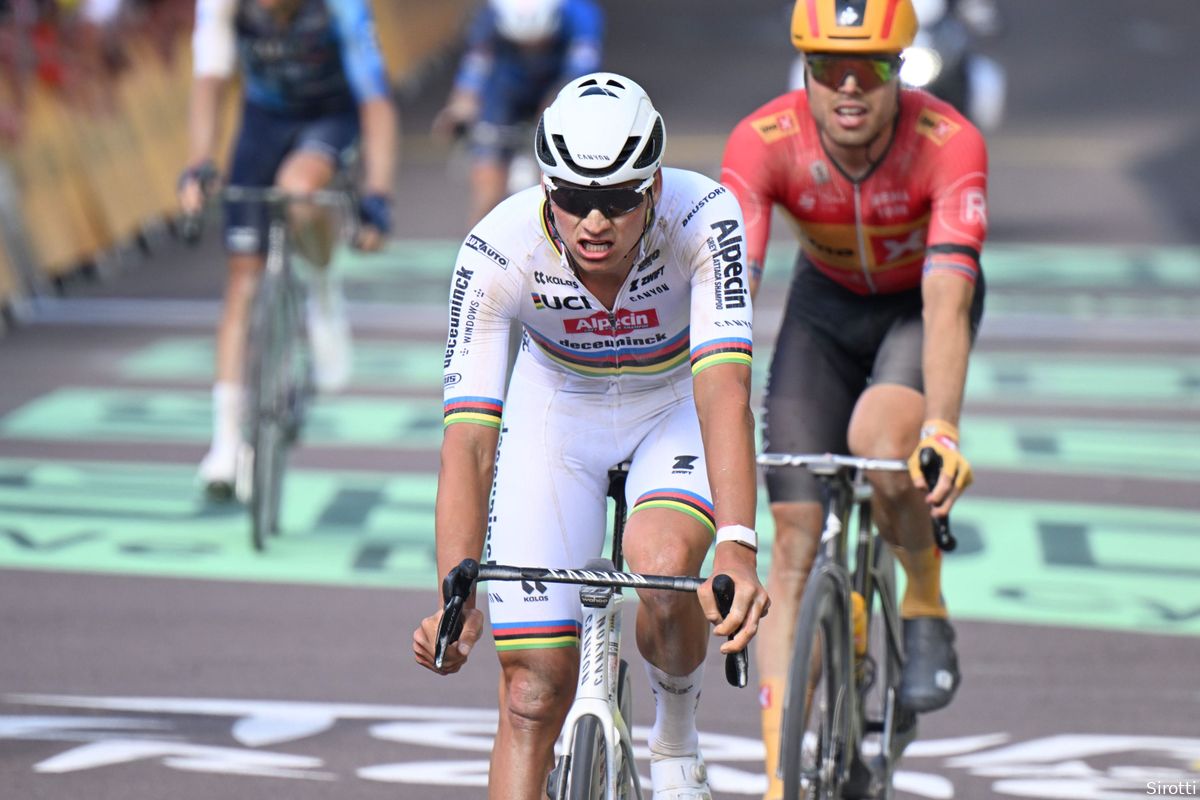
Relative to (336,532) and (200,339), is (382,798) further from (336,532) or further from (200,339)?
(200,339)

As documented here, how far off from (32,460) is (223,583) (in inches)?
93.9

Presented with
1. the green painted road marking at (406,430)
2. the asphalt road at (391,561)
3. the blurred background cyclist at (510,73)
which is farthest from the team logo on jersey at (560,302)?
the blurred background cyclist at (510,73)

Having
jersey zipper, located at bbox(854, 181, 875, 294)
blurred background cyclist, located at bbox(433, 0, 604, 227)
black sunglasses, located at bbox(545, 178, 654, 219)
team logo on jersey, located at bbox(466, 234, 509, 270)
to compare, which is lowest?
team logo on jersey, located at bbox(466, 234, 509, 270)

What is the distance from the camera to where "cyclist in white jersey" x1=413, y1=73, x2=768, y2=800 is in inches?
176

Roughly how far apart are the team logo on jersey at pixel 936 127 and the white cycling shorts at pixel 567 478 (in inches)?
45.6

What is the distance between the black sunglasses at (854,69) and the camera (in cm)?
561

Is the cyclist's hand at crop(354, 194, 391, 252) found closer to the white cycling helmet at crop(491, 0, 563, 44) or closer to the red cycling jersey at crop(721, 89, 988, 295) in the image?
the red cycling jersey at crop(721, 89, 988, 295)

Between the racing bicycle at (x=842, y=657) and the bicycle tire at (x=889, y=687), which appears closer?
the racing bicycle at (x=842, y=657)

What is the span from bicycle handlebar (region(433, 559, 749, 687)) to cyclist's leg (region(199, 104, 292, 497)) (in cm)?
497

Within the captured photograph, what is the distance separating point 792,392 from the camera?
5934mm

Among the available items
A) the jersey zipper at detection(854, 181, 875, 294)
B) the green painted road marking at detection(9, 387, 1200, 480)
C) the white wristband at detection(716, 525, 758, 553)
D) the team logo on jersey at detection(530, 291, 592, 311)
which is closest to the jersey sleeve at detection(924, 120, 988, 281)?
the jersey zipper at detection(854, 181, 875, 294)

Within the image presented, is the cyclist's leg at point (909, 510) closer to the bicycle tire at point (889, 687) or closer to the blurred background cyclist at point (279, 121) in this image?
the bicycle tire at point (889, 687)

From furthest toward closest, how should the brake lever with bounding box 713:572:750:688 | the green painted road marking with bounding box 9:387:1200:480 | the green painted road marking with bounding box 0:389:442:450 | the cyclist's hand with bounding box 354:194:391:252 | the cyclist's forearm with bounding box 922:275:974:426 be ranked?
1. the green painted road marking with bounding box 0:389:442:450
2. the green painted road marking with bounding box 9:387:1200:480
3. the cyclist's hand with bounding box 354:194:391:252
4. the cyclist's forearm with bounding box 922:275:974:426
5. the brake lever with bounding box 713:572:750:688

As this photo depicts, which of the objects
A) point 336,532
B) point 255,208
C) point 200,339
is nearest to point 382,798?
point 336,532
